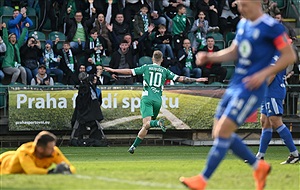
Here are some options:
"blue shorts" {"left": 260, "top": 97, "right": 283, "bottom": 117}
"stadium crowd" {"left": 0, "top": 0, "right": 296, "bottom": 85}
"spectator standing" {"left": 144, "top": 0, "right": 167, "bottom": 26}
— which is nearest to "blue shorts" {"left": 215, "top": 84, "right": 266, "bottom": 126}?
"blue shorts" {"left": 260, "top": 97, "right": 283, "bottom": 117}

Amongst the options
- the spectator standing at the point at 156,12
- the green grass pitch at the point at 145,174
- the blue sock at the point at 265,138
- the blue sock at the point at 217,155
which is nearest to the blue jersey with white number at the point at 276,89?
the blue sock at the point at 265,138

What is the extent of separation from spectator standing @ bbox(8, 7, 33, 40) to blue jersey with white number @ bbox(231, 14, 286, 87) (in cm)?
1622

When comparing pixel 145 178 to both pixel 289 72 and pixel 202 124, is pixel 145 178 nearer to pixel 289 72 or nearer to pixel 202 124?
pixel 202 124

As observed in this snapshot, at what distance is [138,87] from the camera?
2398 centimetres

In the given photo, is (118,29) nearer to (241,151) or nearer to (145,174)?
(145,174)

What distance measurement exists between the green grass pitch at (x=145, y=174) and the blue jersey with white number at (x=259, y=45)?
5.65ft

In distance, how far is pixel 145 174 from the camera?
12.7 m

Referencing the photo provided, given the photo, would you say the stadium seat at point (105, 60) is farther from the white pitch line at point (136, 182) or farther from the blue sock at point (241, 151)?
the blue sock at point (241, 151)

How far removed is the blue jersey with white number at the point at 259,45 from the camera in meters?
10.0

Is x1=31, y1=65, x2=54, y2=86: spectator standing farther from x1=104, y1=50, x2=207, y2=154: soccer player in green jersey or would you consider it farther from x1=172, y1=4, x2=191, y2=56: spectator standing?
x1=104, y1=50, x2=207, y2=154: soccer player in green jersey

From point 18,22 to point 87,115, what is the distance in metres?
4.20

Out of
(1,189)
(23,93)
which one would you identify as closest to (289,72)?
(23,93)

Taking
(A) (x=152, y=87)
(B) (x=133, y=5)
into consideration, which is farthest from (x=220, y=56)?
(B) (x=133, y=5)

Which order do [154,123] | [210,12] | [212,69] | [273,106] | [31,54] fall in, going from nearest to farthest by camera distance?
[273,106]
[154,123]
[31,54]
[212,69]
[210,12]
